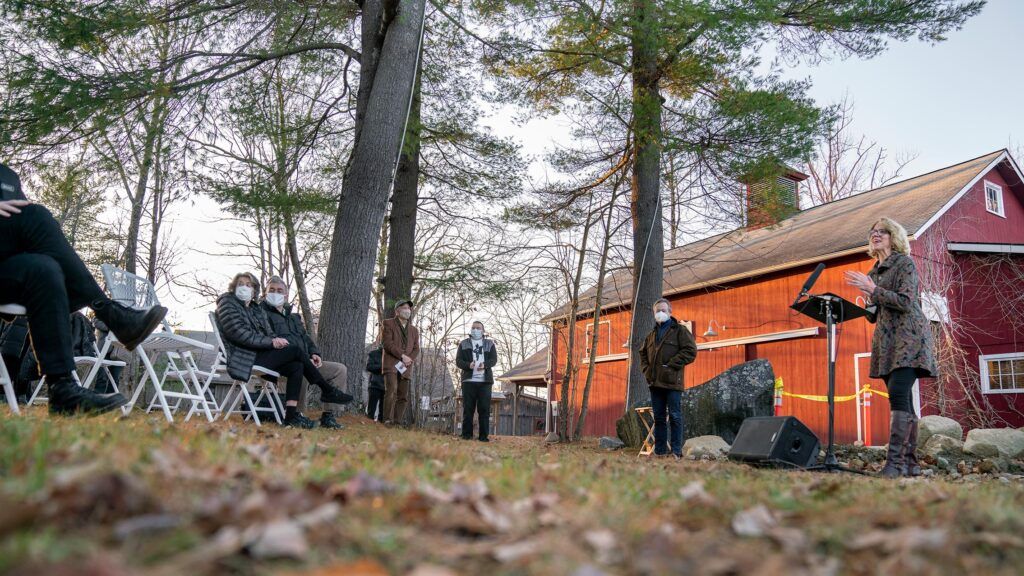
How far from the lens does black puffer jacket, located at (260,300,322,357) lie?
21.6 feet

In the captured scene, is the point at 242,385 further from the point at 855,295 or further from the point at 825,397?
the point at 855,295

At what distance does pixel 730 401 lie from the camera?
995 cm

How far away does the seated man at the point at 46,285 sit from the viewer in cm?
329

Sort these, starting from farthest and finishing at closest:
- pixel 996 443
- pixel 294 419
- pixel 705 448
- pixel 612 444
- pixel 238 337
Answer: pixel 612 444, pixel 705 448, pixel 996 443, pixel 294 419, pixel 238 337

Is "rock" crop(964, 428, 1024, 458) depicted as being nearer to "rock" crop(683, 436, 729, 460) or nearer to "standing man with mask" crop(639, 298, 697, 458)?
"rock" crop(683, 436, 729, 460)

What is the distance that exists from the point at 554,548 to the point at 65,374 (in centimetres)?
311

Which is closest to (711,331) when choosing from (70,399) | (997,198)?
(997,198)

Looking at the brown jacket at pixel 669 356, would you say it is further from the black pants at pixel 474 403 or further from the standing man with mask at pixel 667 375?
the black pants at pixel 474 403

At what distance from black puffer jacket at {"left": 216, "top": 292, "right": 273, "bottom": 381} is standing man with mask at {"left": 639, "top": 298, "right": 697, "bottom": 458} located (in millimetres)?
4143

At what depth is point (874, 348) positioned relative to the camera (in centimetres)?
507

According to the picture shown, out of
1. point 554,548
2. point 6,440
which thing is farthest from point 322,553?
point 6,440

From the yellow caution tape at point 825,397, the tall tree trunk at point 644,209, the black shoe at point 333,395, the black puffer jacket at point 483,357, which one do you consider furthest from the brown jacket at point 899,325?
the yellow caution tape at point 825,397

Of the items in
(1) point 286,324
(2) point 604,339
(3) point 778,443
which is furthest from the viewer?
(2) point 604,339

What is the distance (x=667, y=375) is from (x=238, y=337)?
4449 mm
